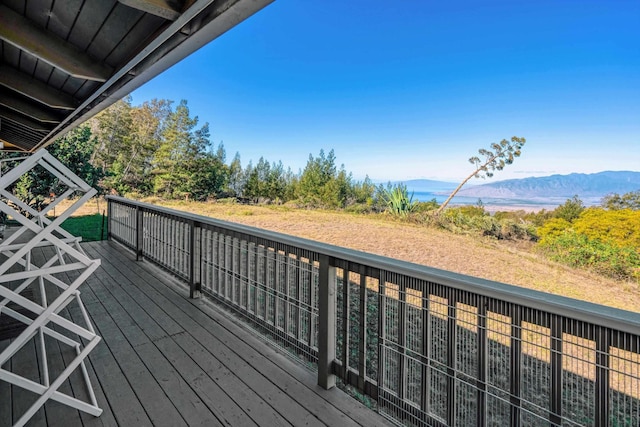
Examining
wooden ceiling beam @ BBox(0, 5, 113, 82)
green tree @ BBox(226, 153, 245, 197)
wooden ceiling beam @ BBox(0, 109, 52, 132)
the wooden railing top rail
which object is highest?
green tree @ BBox(226, 153, 245, 197)

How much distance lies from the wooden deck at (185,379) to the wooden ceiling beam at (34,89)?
76.3 inches

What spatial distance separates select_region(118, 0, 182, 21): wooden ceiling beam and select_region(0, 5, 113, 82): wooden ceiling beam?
1085 mm

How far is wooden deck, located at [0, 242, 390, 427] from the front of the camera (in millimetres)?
1577

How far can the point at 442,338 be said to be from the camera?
1.34 metres

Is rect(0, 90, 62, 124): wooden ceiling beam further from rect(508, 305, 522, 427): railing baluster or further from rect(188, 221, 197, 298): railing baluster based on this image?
rect(508, 305, 522, 427): railing baluster

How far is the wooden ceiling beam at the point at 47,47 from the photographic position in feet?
5.68

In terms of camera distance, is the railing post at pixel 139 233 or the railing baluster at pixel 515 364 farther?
the railing post at pixel 139 233

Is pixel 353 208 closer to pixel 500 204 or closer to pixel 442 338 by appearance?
pixel 500 204

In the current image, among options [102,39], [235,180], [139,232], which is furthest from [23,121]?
[235,180]

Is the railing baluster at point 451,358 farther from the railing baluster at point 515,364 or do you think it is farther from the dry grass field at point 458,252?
→ the dry grass field at point 458,252

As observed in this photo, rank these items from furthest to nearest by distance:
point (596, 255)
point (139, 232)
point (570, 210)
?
point (570, 210) < point (596, 255) < point (139, 232)

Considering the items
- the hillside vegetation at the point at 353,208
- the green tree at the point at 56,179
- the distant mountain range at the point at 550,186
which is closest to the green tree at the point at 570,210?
the hillside vegetation at the point at 353,208

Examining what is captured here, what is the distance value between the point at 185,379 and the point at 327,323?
932 millimetres

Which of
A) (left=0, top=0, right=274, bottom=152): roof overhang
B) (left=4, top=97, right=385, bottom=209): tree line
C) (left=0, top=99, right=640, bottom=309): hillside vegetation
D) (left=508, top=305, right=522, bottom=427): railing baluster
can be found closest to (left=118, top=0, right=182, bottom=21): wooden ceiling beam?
(left=0, top=0, right=274, bottom=152): roof overhang
